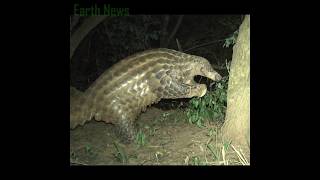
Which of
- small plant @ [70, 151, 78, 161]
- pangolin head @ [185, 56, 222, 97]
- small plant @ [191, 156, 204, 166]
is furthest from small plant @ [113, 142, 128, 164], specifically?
pangolin head @ [185, 56, 222, 97]

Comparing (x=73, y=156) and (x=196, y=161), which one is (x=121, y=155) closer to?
(x=73, y=156)

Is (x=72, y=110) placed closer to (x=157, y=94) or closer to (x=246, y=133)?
(x=157, y=94)

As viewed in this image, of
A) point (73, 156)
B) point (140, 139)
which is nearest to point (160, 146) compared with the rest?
point (140, 139)

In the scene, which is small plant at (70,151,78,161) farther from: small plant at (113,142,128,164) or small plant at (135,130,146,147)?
small plant at (135,130,146,147)

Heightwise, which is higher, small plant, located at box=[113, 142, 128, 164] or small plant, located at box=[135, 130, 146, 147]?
small plant, located at box=[135, 130, 146, 147]

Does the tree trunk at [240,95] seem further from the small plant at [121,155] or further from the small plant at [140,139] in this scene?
the small plant at [121,155]

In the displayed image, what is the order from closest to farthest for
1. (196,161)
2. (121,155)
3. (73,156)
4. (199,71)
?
(196,161)
(121,155)
(73,156)
(199,71)
